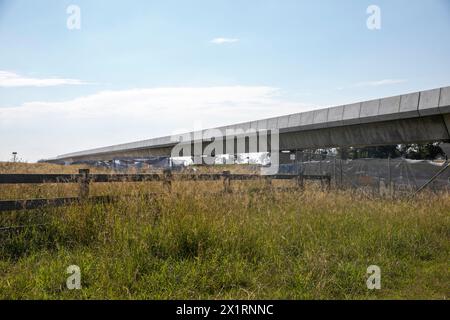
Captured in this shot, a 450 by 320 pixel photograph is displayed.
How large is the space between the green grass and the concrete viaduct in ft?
32.2

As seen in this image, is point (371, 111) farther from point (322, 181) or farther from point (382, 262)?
point (382, 262)

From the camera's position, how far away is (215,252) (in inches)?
180

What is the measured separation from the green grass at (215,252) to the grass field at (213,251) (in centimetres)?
2

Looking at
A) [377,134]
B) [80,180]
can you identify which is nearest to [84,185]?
[80,180]

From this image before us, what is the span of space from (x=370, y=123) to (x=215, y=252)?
1646cm

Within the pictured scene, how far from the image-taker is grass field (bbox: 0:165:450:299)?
3838mm

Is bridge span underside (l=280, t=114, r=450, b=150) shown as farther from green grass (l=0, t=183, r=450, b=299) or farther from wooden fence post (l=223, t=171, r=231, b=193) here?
wooden fence post (l=223, t=171, r=231, b=193)

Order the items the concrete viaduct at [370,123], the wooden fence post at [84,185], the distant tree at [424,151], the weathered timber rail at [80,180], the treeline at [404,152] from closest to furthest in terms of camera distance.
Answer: the weathered timber rail at [80,180], the wooden fence post at [84,185], the concrete viaduct at [370,123], the distant tree at [424,151], the treeline at [404,152]

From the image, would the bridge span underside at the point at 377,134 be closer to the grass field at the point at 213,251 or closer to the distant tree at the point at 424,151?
the grass field at the point at 213,251

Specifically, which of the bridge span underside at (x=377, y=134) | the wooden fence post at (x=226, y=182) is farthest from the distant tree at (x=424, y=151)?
the wooden fence post at (x=226, y=182)

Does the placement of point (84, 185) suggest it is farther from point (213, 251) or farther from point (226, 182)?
point (226, 182)

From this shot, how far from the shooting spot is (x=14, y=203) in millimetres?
5734

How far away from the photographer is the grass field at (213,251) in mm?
3838
